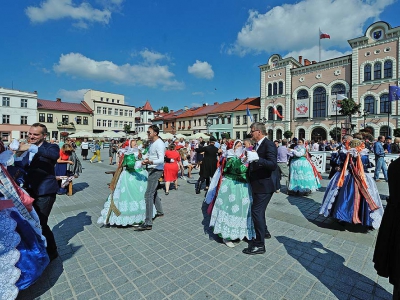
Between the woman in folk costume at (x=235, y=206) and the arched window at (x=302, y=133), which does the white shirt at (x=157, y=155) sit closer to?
the woman in folk costume at (x=235, y=206)

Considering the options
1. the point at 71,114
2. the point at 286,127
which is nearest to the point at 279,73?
the point at 286,127

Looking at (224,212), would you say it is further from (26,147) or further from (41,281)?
(26,147)

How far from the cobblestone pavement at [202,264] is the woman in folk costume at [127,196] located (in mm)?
249

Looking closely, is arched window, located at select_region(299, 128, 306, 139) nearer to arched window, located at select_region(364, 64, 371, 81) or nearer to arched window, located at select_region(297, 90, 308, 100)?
arched window, located at select_region(297, 90, 308, 100)

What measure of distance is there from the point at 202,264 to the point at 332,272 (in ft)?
5.84

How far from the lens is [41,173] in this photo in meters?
3.04

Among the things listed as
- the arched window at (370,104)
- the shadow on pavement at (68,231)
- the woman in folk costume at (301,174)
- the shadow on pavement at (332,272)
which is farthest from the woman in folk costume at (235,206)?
the arched window at (370,104)

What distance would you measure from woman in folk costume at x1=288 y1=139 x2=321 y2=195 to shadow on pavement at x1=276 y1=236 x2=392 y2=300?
3528mm

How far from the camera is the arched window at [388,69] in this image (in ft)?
92.0

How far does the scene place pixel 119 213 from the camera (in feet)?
14.3

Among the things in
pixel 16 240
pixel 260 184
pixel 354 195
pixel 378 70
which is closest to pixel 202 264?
pixel 260 184

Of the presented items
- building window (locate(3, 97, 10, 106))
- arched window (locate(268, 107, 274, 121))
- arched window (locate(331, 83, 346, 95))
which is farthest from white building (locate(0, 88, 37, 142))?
arched window (locate(331, 83, 346, 95))

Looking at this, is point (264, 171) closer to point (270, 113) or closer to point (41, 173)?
point (41, 173)

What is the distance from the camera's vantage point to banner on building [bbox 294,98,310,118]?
1395 inches
